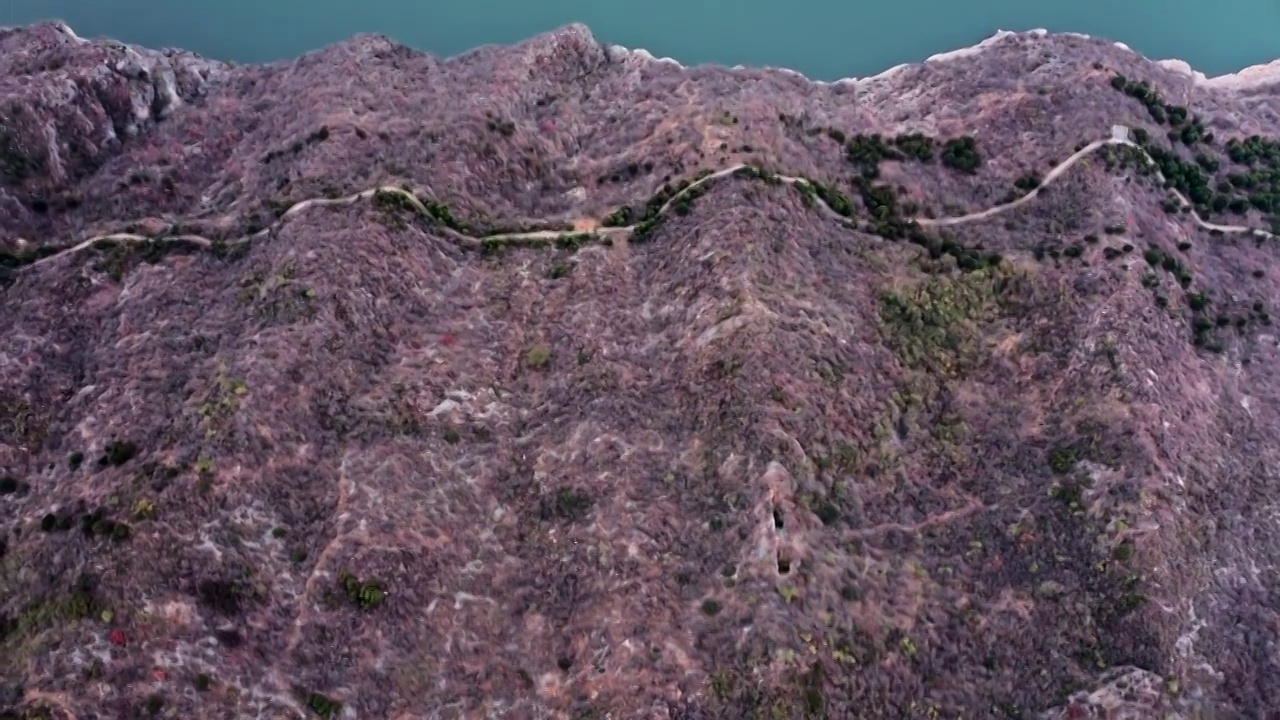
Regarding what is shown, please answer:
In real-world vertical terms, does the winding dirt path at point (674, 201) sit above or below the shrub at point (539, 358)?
above

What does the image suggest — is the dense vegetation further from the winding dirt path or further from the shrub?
the shrub

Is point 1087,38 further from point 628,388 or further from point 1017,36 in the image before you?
point 628,388

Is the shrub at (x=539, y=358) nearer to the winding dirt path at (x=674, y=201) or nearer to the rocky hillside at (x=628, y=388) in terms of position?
the rocky hillside at (x=628, y=388)

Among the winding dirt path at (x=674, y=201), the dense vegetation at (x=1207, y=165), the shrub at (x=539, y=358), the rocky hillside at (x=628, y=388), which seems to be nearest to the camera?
the rocky hillside at (x=628, y=388)

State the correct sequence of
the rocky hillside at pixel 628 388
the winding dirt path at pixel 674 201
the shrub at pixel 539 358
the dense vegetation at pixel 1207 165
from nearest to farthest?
the rocky hillside at pixel 628 388 → the shrub at pixel 539 358 → the winding dirt path at pixel 674 201 → the dense vegetation at pixel 1207 165

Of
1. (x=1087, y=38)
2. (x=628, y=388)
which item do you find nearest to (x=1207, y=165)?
(x=1087, y=38)

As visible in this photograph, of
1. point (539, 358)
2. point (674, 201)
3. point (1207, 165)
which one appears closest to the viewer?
point (539, 358)

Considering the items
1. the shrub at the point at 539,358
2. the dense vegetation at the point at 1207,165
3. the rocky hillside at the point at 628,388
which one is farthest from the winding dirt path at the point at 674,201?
the shrub at the point at 539,358
